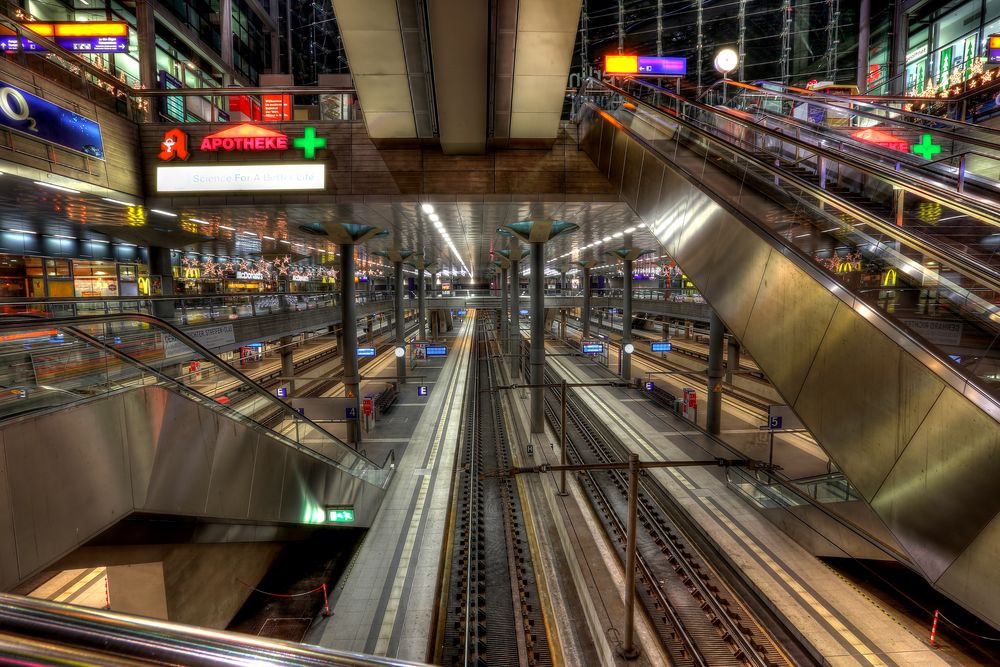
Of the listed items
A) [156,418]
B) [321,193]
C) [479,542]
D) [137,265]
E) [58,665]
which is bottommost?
[479,542]

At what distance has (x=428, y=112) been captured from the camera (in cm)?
1138

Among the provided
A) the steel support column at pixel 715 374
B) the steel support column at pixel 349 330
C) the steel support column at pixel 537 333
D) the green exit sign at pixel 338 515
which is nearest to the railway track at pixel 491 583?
the green exit sign at pixel 338 515

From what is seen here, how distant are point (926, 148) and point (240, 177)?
51.2ft

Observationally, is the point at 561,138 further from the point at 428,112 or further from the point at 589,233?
the point at 589,233

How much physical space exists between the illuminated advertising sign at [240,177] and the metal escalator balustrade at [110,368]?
712 cm

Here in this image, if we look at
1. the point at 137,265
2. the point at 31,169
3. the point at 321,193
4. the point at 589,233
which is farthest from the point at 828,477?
the point at 137,265

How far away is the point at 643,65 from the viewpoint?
835 inches

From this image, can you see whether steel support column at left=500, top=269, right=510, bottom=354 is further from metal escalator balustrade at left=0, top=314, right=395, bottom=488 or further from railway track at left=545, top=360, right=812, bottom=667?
metal escalator balustrade at left=0, top=314, right=395, bottom=488

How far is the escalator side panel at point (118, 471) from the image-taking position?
328cm

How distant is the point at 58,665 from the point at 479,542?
11743 millimetres

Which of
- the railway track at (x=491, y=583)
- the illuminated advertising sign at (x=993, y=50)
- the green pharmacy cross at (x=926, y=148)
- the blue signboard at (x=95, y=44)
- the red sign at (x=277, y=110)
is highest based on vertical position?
the blue signboard at (x=95, y=44)

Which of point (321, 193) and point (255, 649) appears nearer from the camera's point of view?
point (255, 649)

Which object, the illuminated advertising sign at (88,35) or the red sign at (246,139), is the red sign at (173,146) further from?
the illuminated advertising sign at (88,35)

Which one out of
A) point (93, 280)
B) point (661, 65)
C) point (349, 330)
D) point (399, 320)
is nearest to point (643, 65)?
point (661, 65)
